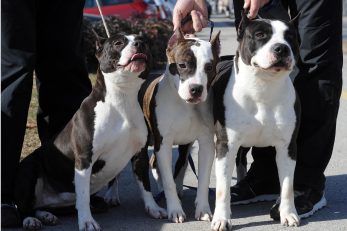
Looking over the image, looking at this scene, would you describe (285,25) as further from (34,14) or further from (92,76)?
(92,76)

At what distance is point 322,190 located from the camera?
5211 mm

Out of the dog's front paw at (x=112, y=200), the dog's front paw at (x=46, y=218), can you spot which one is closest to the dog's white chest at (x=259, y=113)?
the dog's front paw at (x=112, y=200)

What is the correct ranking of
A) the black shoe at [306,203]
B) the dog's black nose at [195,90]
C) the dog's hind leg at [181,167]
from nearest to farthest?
the dog's black nose at [195,90] → the black shoe at [306,203] → the dog's hind leg at [181,167]

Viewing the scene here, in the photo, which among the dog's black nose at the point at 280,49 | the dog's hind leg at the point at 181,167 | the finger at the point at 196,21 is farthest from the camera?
the dog's hind leg at the point at 181,167

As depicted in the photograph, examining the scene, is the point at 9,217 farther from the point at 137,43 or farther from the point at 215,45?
the point at 215,45

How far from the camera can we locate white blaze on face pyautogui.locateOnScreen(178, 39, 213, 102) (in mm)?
4570

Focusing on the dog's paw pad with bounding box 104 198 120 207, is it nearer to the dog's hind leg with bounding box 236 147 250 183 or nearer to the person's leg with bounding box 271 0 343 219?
the dog's hind leg with bounding box 236 147 250 183

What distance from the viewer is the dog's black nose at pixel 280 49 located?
14.0 feet

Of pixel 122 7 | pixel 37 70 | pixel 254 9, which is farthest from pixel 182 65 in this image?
pixel 122 7

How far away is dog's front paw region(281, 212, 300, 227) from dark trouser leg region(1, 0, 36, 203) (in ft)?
6.20

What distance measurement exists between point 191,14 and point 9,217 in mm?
1950

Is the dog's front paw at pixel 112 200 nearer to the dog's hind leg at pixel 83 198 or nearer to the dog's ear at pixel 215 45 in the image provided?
the dog's hind leg at pixel 83 198

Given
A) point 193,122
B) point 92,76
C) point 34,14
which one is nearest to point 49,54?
point 34,14

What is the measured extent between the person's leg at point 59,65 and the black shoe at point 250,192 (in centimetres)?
148
